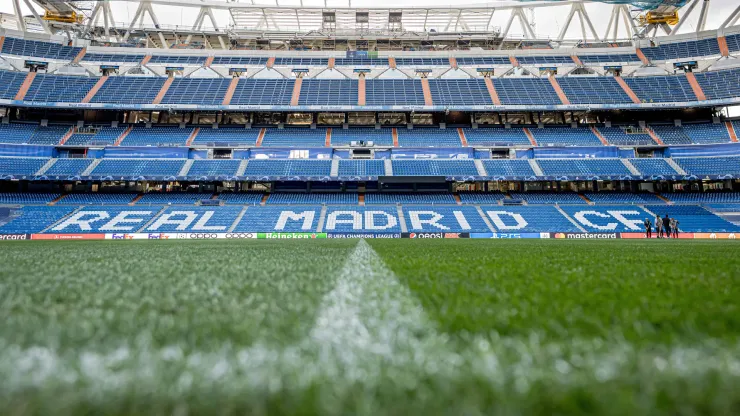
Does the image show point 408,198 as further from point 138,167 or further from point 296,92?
point 138,167

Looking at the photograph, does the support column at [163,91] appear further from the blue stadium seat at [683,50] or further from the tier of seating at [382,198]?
the blue stadium seat at [683,50]

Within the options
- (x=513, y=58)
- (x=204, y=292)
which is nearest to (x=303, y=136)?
(x=513, y=58)

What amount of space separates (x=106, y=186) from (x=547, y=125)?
113ft

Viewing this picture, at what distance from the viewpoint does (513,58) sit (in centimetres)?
3953

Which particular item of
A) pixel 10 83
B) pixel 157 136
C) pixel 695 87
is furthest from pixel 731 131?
pixel 10 83

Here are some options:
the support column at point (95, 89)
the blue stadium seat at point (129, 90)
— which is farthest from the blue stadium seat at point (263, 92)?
the support column at point (95, 89)

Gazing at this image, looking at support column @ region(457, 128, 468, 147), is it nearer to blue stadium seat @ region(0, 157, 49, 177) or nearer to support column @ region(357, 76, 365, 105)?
support column @ region(357, 76, 365, 105)

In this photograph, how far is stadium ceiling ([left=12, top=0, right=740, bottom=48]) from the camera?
3788 cm

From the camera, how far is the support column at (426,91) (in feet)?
112

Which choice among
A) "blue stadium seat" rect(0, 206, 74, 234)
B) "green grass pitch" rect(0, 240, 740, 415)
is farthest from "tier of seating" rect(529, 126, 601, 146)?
"blue stadium seat" rect(0, 206, 74, 234)

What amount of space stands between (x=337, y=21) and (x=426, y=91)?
48.8 ft

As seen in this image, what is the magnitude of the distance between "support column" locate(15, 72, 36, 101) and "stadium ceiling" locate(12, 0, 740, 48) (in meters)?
5.96

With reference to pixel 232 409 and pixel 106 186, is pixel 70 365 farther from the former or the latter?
pixel 106 186

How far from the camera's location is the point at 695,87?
32.8 meters
